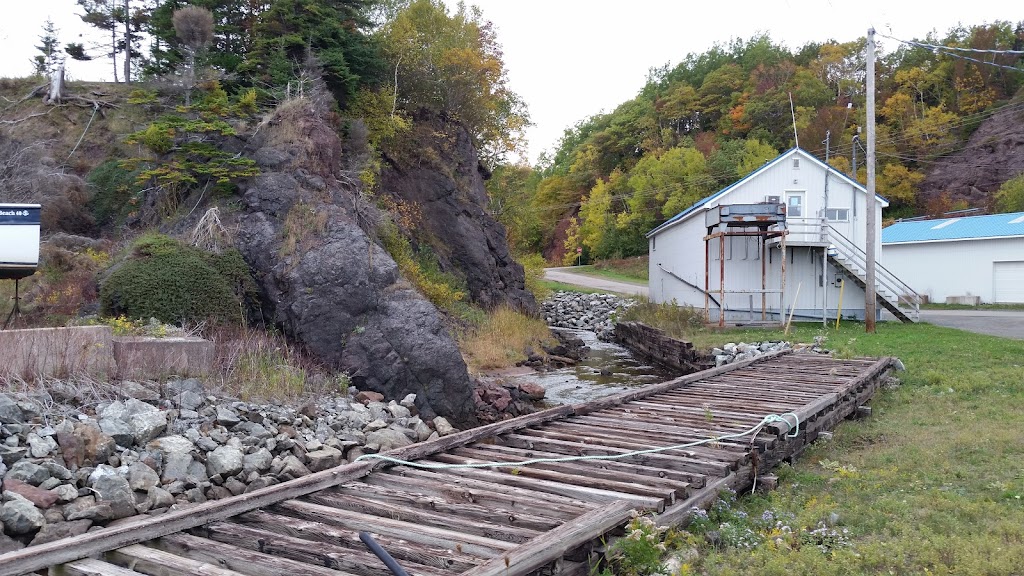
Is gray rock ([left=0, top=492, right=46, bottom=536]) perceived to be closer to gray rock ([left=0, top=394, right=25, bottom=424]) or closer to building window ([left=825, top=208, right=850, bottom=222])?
gray rock ([left=0, top=394, right=25, bottom=424])

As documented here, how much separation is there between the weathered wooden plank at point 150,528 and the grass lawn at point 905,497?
303cm

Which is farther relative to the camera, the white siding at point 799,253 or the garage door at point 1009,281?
the garage door at point 1009,281

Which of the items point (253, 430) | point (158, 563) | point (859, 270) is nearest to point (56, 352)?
point (253, 430)

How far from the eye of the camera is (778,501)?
6668mm

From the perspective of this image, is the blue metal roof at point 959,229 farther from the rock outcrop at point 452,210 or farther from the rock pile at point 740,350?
the rock outcrop at point 452,210

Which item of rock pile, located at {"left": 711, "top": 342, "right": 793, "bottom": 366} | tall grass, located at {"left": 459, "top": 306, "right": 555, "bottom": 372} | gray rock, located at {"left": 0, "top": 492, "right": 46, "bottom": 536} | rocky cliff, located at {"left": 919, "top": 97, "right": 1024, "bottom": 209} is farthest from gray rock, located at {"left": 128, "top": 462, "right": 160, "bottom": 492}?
rocky cliff, located at {"left": 919, "top": 97, "right": 1024, "bottom": 209}

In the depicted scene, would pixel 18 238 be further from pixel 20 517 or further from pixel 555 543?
pixel 555 543

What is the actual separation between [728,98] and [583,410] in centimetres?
6121

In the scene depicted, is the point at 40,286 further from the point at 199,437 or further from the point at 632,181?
the point at 632,181

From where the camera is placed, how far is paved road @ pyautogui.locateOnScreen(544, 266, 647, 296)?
43.8 m

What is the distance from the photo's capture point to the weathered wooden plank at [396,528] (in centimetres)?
469

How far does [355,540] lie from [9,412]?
Answer: 4.90m

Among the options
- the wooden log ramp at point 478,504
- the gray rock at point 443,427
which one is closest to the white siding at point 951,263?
the wooden log ramp at point 478,504

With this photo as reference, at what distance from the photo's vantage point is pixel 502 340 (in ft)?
69.6
